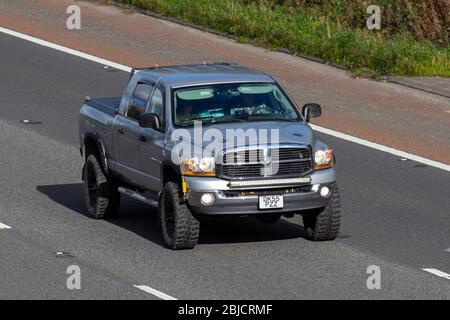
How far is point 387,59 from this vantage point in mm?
29766

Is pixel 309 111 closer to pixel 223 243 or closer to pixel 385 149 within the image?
pixel 223 243

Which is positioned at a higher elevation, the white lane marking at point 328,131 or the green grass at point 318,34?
the green grass at point 318,34

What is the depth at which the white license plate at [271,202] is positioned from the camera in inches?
700

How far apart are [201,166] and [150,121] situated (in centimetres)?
127

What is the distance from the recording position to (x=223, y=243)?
1877 cm

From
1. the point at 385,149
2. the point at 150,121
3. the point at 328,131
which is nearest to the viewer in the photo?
the point at 150,121

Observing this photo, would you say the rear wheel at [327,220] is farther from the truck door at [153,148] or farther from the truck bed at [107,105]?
the truck bed at [107,105]

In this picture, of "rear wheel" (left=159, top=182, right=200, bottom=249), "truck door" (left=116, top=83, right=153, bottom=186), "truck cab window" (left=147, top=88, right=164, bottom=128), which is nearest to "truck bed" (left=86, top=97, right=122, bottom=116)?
"truck door" (left=116, top=83, right=153, bottom=186)

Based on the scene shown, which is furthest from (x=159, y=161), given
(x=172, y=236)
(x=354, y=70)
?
(x=354, y=70)

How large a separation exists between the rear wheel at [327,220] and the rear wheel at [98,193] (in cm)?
297

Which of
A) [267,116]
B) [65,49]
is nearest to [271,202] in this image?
[267,116]

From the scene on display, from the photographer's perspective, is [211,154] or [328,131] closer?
[211,154]

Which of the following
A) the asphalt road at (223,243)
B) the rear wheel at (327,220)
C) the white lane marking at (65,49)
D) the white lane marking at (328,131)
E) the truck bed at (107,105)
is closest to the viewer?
the asphalt road at (223,243)

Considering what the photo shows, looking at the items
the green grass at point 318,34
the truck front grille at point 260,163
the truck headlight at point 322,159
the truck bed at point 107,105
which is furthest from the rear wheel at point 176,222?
the green grass at point 318,34
